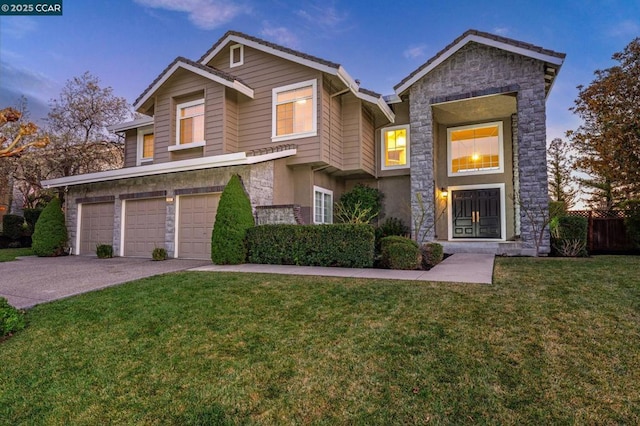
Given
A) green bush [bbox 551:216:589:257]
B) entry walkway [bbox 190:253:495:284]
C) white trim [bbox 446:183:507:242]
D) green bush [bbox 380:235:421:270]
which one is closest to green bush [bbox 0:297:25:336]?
entry walkway [bbox 190:253:495:284]

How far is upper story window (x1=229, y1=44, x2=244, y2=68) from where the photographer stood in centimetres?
1254

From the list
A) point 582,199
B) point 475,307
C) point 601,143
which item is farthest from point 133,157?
point 582,199

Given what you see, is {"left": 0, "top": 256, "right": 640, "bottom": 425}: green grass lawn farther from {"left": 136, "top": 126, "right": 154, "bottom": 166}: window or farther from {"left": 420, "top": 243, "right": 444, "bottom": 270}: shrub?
{"left": 136, "top": 126, "right": 154, "bottom": 166}: window

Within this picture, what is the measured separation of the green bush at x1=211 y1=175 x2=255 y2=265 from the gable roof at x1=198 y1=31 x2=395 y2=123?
4662 millimetres

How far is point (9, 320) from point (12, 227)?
16.2 meters

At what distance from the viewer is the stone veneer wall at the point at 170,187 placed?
10.1 m

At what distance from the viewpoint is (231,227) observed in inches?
353

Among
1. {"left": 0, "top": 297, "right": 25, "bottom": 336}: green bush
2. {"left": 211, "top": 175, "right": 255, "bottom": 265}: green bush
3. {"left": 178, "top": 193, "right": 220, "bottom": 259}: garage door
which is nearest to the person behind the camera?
{"left": 0, "top": 297, "right": 25, "bottom": 336}: green bush

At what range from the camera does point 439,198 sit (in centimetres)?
1314

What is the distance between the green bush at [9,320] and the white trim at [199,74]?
8777mm

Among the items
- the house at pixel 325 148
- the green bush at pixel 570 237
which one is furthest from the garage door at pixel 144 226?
the green bush at pixel 570 237

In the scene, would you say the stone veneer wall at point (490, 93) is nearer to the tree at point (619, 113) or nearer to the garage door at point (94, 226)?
the tree at point (619, 113)

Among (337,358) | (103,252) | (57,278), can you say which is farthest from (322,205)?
(337,358)

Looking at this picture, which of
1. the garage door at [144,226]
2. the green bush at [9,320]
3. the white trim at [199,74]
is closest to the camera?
the green bush at [9,320]
